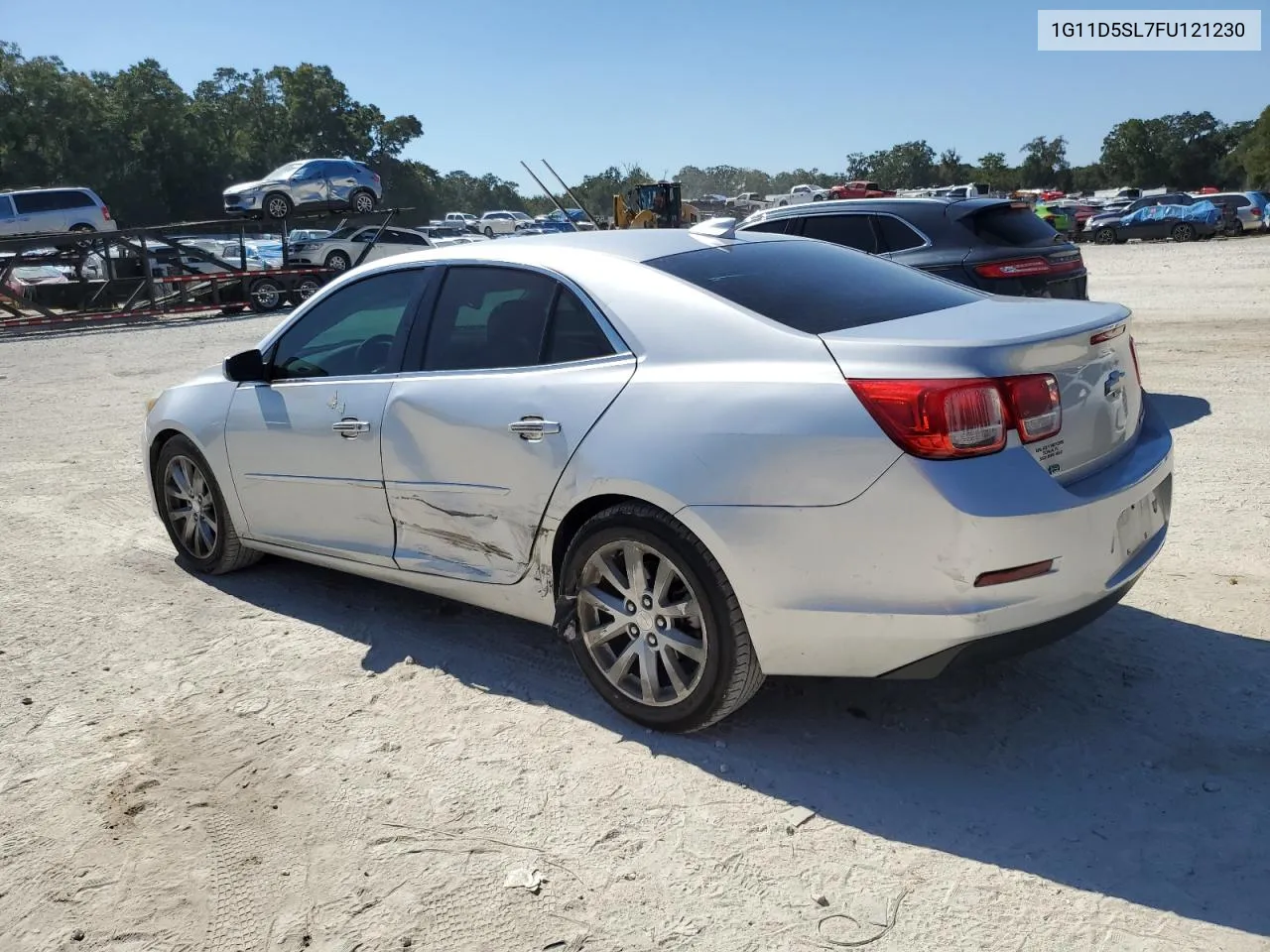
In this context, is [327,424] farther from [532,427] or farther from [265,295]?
[265,295]

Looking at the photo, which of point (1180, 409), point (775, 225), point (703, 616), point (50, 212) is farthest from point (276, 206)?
point (703, 616)

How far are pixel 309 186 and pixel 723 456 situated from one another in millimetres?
24841

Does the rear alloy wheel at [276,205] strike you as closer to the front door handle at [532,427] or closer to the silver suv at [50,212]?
the silver suv at [50,212]

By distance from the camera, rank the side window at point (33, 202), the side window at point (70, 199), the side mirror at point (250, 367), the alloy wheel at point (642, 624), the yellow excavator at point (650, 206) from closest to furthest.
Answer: the alloy wheel at point (642, 624)
the side mirror at point (250, 367)
the yellow excavator at point (650, 206)
the side window at point (33, 202)
the side window at point (70, 199)

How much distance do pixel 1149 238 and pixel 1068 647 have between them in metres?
37.4

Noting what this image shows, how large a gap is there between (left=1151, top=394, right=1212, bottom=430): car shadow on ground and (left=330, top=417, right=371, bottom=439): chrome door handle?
5.55 metres

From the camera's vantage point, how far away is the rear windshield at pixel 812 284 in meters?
3.45

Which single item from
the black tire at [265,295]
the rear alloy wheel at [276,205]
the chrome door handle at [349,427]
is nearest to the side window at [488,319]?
the chrome door handle at [349,427]

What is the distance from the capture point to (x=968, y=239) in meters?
8.01

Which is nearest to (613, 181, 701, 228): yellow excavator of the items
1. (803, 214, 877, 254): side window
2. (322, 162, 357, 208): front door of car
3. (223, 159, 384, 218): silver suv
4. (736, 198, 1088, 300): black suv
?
(223, 159, 384, 218): silver suv

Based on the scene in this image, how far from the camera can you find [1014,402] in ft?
9.67

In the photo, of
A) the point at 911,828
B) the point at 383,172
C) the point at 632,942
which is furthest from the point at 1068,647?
the point at 383,172

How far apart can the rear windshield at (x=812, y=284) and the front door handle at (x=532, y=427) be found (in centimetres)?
68

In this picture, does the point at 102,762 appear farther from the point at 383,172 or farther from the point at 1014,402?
the point at 383,172
